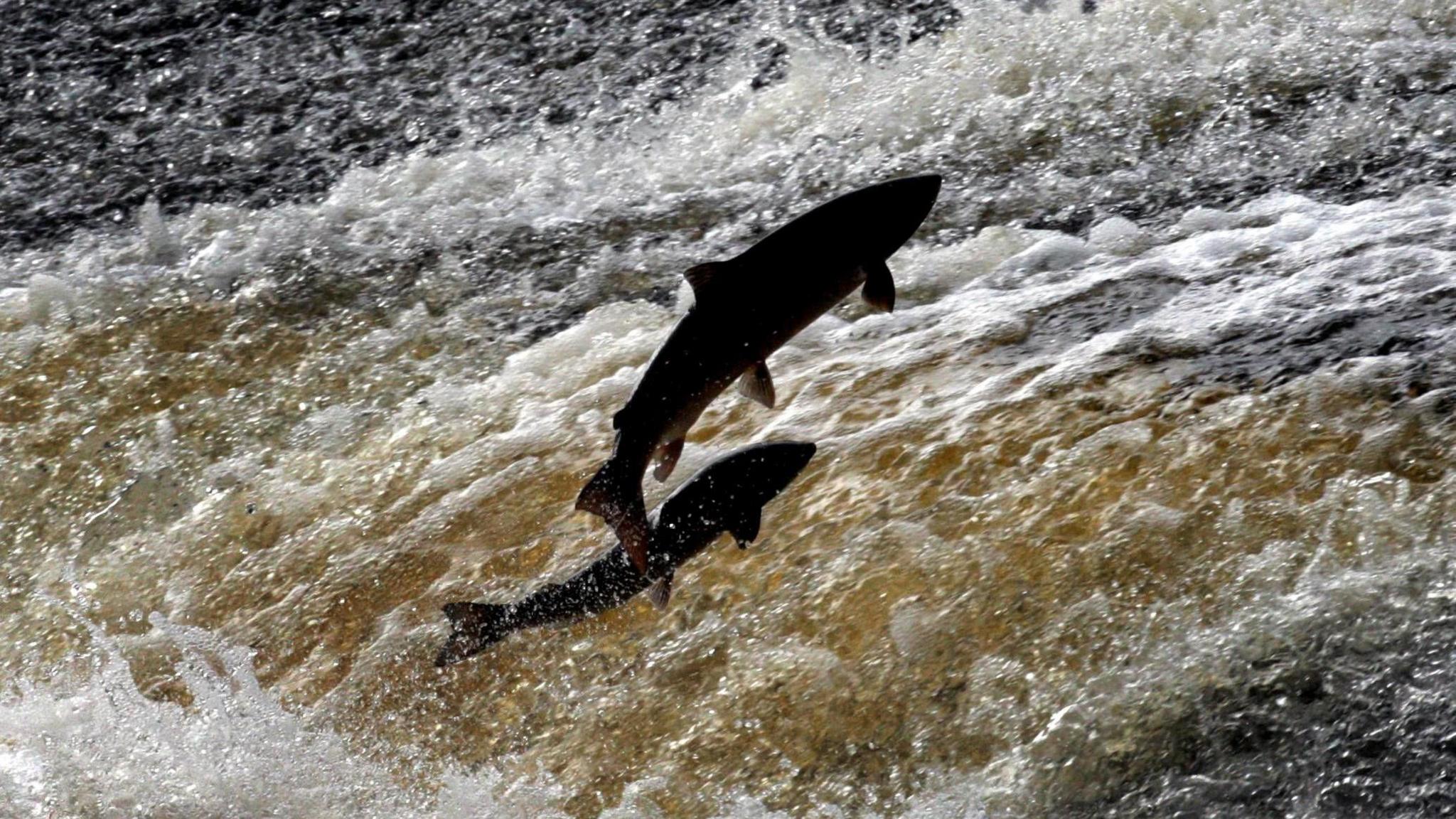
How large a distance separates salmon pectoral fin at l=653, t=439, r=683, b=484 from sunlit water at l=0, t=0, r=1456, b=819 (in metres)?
0.43

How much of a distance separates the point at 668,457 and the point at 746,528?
231mm

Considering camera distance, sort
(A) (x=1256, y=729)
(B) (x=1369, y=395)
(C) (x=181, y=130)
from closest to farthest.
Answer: (A) (x=1256, y=729), (B) (x=1369, y=395), (C) (x=181, y=130)

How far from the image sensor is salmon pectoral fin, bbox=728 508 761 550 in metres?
2.19

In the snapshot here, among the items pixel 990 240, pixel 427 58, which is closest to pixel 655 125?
pixel 427 58

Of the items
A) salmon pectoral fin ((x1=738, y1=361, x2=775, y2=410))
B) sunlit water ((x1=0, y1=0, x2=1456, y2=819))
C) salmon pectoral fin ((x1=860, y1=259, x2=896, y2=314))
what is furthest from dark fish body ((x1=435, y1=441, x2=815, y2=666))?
salmon pectoral fin ((x1=860, y1=259, x2=896, y2=314))

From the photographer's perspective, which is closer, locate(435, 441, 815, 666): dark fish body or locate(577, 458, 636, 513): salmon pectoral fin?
locate(577, 458, 636, 513): salmon pectoral fin

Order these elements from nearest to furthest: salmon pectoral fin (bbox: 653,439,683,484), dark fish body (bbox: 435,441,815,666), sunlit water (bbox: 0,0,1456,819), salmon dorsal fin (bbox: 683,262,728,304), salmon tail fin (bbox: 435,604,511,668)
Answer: salmon dorsal fin (bbox: 683,262,728,304) < salmon pectoral fin (bbox: 653,439,683,484) < sunlit water (bbox: 0,0,1456,819) < dark fish body (bbox: 435,441,815,666) < salmon tail fin (bbox: 435,604,511,668)

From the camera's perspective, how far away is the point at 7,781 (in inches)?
98.0

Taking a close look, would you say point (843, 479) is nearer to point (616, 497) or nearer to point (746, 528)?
point (746, 528)

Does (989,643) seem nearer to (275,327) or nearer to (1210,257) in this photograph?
(1210,257)

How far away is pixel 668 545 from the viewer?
227 centimetres

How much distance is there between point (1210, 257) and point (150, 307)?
7.79ft

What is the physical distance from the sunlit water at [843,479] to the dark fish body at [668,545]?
0.33 ft

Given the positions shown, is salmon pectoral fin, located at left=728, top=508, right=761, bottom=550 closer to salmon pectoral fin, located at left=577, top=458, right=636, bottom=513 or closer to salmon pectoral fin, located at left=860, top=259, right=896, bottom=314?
salmon pectoral fin, located at left=577, top=458, right=636, bottom=513
